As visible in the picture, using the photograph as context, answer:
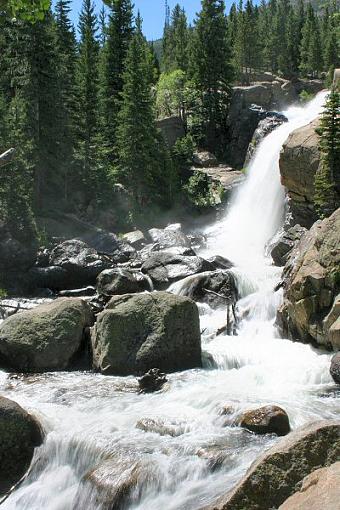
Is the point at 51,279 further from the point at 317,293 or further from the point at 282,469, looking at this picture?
the point at 282,469

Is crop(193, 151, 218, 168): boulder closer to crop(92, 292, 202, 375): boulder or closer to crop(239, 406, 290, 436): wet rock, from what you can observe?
crop(92, 292, 202, 375): boulder

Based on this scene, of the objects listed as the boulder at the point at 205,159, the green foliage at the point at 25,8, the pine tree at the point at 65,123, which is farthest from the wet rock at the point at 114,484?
the boulder at the point at 205,159

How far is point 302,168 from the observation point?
2214cm

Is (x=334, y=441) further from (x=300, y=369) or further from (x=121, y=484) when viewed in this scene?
(x=300, y=369)

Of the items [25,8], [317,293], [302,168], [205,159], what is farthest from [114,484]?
[205,159]

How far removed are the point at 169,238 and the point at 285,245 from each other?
7692mm

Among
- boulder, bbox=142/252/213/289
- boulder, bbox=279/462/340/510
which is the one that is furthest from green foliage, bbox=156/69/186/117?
boulder, bbox=279/462/340/510

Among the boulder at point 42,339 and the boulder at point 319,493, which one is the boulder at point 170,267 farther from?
the boulder at point 319,493

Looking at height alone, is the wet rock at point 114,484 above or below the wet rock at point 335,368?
above

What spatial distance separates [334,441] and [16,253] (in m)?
21.2

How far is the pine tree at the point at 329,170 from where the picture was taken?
19078mm

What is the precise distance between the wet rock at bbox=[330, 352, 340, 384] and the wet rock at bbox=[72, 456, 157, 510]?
225 inches

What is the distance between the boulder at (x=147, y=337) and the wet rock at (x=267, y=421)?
164 inches

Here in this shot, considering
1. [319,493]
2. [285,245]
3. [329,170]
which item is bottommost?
[285,245]
